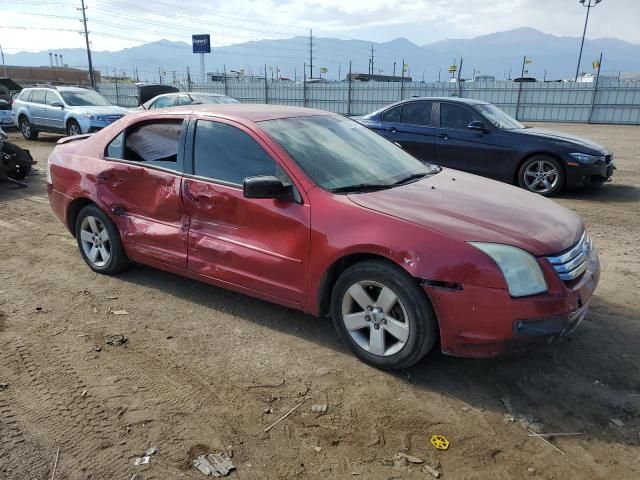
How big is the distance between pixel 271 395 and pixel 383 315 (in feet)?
2.74

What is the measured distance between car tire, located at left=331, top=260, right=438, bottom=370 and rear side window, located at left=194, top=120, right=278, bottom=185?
1.00 meters

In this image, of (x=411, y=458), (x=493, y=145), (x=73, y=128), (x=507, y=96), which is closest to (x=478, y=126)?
(x=493, y=145)

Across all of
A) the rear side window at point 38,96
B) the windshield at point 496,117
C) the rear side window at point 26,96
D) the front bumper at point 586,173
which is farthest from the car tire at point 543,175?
the rear side window at point 26,96

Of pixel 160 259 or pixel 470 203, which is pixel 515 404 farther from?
pixel 160 259

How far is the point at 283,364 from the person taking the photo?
3.38 m

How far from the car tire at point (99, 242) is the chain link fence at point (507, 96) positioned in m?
22.8

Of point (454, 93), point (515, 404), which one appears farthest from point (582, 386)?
point (454, 93)

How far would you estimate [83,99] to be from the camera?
15.4 metres

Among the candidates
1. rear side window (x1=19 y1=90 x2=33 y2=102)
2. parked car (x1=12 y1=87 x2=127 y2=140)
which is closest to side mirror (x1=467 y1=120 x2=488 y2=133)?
parked car (x1=12 y1=87 x2=127 y2=140)

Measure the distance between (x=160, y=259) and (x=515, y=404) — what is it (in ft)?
9.60

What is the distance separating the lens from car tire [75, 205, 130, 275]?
4.66m

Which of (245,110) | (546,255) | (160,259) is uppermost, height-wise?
(245,110)

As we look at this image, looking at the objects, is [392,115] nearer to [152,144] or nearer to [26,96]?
[152,144]

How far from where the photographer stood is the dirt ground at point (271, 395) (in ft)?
8.25
